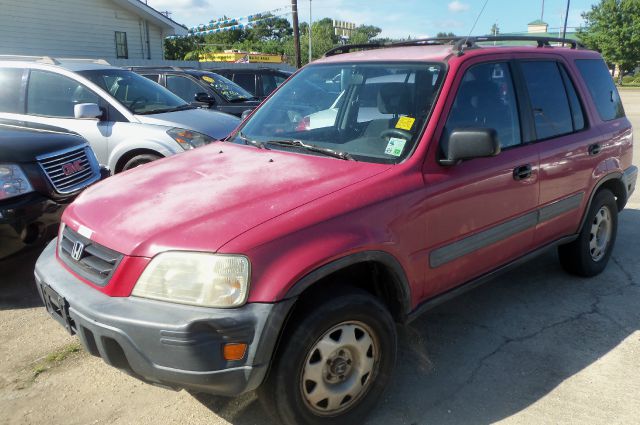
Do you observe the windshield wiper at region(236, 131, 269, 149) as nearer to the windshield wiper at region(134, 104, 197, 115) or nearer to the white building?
the windshield wiper at region(134, 104, 197, 115)

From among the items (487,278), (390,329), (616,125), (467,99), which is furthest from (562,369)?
(616,125)

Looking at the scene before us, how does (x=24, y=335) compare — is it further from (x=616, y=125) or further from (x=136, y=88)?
(x=616, y=125)

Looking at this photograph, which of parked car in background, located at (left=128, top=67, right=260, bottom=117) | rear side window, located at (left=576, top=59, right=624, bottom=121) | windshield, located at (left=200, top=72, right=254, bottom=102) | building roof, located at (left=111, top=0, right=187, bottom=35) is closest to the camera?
rear side window, located at (left=576, top=59, right=624, bottom=121)

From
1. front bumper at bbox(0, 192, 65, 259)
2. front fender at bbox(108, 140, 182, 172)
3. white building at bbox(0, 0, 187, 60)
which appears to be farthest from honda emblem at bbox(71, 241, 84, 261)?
white building at bbox(0, 0, 187, 60)

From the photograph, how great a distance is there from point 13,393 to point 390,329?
2.11 metres

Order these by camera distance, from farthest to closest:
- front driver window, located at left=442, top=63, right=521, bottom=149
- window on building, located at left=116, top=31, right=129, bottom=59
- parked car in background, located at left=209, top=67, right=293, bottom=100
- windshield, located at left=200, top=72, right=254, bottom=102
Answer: window on building, located at left=116, top=31, right=129, bottom=59, parked car in background, located at left=209, top=67, right=293, bottom=100, windshield, located at left=200, top=72, right=254, bottom=102, front driver window, located at left=442, top=63, right=521, bottom=149

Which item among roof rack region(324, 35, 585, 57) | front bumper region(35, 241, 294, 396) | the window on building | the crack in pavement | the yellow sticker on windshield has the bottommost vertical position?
the crack in pavement

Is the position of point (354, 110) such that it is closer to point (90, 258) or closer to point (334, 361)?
point (334, 361)

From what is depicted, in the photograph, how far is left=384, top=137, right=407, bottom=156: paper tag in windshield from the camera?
2.98m

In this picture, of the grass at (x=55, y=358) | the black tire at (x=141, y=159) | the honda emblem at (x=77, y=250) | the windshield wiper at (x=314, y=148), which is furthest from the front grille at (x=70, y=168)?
the windshield wiper at (x=314, y=148)

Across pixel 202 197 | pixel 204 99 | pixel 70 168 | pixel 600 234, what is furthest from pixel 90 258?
pixel 204 99

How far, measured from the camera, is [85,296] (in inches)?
97.2

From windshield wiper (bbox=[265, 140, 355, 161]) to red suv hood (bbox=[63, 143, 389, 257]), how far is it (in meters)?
0.07

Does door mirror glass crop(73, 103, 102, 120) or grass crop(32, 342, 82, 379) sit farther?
door mirror glass crop(73, 103, 102, 120)
